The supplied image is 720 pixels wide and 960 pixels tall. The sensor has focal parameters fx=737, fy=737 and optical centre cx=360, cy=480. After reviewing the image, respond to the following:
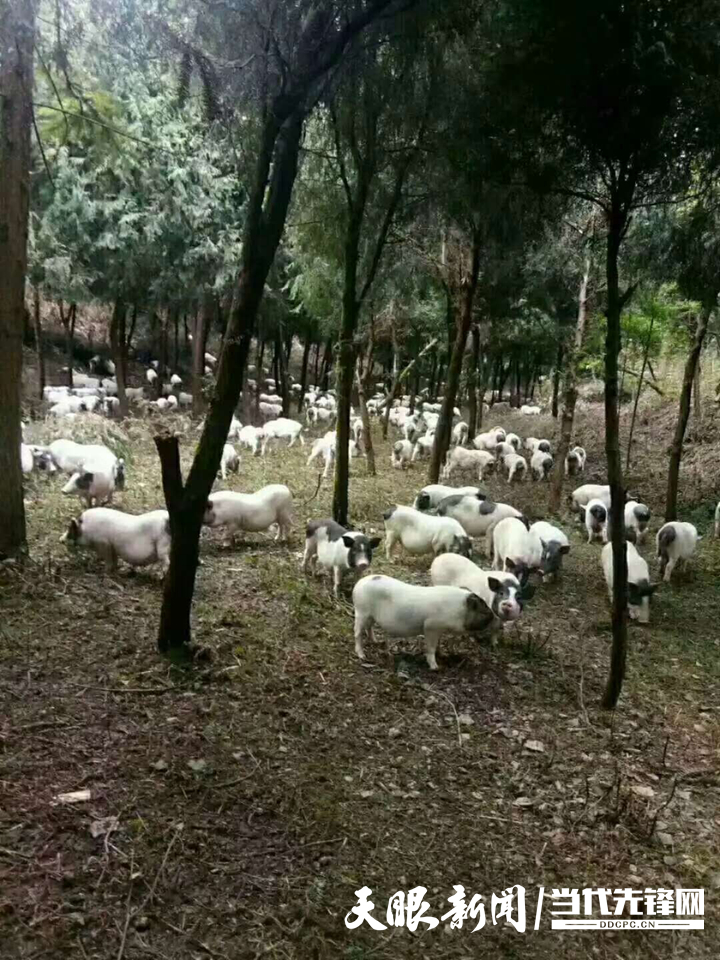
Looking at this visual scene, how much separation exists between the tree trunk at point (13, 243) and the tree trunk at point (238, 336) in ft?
8.49

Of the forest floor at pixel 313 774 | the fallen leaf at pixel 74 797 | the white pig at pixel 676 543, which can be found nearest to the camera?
the forest floor at pixel 313 774

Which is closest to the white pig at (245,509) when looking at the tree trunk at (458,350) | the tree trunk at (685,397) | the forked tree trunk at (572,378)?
the tree trunk at (458,350)

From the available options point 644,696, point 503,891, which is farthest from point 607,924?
point 644,696

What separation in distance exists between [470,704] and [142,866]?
2.91 metres

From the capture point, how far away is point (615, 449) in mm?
5430

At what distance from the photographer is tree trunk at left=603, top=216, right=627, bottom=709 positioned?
5.21m

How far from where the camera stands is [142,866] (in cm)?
341

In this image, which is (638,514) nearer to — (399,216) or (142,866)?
(399,216)

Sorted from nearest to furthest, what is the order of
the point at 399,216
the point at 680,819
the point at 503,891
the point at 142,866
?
1. the point at 142,866
2. the point at 503,891
3. the point at 680,819
4. the point at 399,216

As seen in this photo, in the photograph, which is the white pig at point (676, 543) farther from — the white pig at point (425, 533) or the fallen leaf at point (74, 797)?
the fallen leaf at point (74, 797)

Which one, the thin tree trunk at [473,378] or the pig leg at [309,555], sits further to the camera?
the thin tree trunk at [473,378]

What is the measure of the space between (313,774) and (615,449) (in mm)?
3107

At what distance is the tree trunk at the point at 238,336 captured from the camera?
512 centimetres

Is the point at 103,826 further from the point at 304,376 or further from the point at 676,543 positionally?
the point at 304,376
